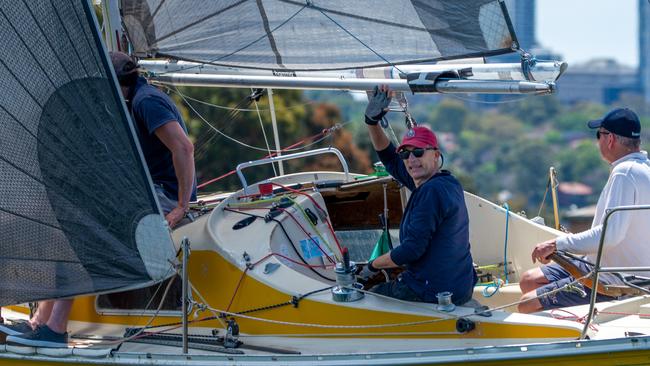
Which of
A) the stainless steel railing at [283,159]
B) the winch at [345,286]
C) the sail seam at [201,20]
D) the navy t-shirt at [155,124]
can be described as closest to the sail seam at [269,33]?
the sail seam at [201,20]

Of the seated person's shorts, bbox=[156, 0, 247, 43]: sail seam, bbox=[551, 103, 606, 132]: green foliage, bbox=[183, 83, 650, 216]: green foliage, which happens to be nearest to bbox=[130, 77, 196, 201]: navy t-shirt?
bbox=[156, 0, 247, 43]: sail seam

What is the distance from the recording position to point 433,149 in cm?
666

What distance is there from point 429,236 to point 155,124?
5.83ft

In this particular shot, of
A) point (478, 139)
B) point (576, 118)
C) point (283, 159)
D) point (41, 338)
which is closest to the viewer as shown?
point (41, 338)

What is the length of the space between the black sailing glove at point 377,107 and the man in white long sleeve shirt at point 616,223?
1146mm

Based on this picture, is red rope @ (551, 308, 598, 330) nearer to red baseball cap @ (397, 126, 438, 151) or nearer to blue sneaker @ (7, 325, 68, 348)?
red baseball cap @ (397, 126, 438, 151)

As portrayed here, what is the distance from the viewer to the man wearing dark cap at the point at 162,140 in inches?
284

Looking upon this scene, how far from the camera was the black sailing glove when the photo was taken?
709 cm

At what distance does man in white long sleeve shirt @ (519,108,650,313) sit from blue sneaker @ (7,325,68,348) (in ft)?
8.48

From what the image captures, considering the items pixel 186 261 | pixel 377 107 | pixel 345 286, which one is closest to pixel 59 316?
pixel 186 261

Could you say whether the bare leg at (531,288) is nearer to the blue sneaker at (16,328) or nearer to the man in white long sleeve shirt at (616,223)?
the man in white long sleeve shirt at (616,223)

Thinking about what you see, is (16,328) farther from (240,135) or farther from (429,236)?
(240,135)

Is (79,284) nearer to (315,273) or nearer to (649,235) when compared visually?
(315,273)

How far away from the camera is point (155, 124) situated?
7.21 meters
